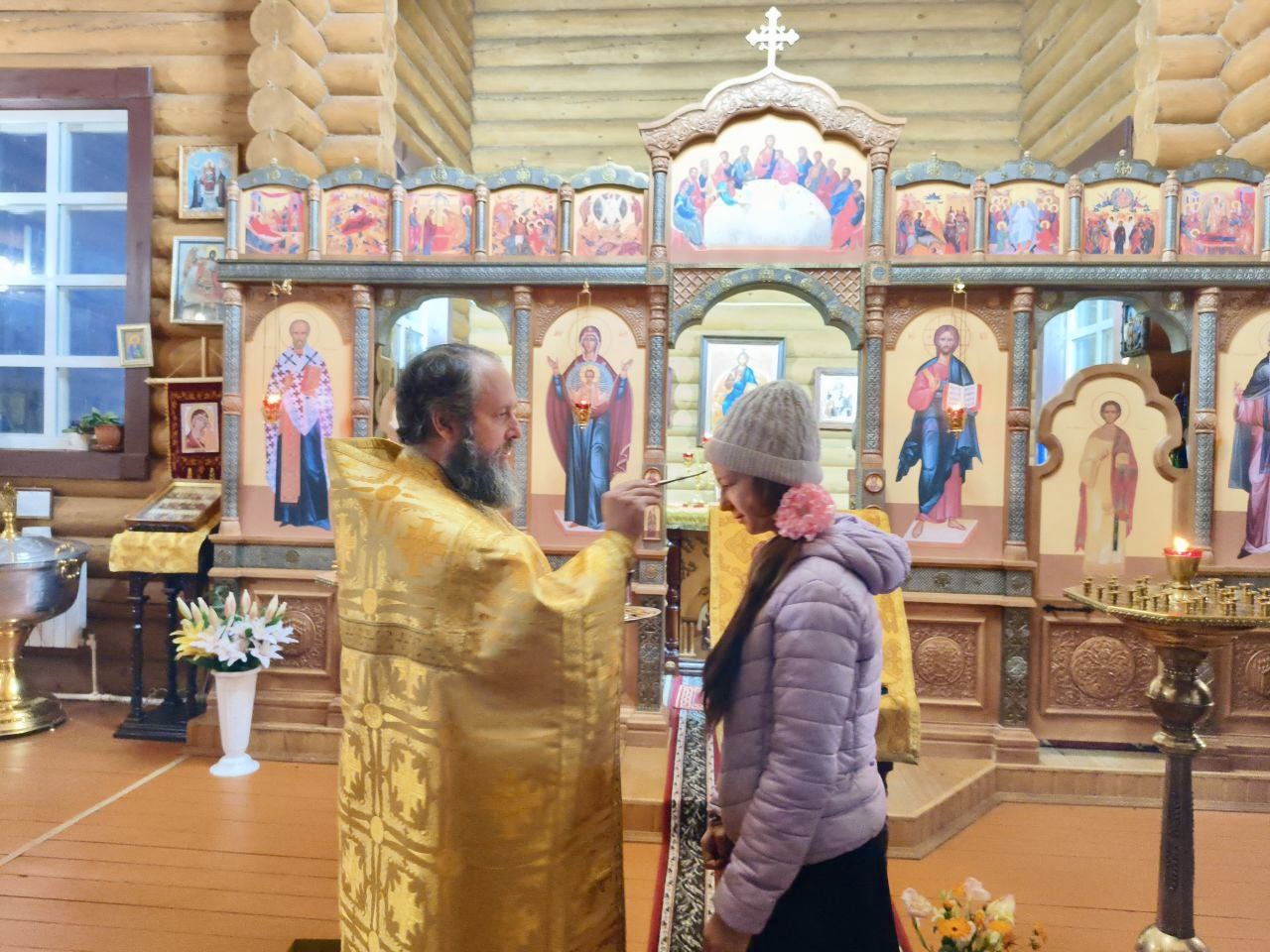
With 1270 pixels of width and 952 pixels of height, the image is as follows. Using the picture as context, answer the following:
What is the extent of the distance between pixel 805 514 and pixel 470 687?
86 centimetres

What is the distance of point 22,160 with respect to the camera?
6363 mm

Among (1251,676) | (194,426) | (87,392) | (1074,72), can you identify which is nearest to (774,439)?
(1251,676)

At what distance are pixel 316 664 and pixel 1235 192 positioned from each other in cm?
567

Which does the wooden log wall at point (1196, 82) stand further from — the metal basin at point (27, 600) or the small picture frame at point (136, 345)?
the metal basin at point (27, 600)

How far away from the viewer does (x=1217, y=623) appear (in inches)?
98.0

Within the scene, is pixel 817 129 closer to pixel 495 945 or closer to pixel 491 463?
pixel 491 463

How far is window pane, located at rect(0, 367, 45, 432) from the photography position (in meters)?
6.32

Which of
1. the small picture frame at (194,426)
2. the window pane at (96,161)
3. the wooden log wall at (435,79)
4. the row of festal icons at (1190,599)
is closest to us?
the row of festal icons at (1190,599)

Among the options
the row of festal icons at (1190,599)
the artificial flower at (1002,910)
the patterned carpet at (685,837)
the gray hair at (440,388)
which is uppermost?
the gray hair at (440,388)

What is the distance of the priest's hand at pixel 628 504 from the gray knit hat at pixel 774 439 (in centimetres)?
32

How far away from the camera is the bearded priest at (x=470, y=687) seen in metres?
1.99

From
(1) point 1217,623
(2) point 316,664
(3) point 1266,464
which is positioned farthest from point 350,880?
(3) point 1266,464

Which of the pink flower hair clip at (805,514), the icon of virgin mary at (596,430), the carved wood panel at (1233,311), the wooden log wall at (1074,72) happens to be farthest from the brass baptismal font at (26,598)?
the wooden log wall at (1074,72)

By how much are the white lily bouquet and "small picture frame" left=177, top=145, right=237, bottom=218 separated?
2.66 metres
